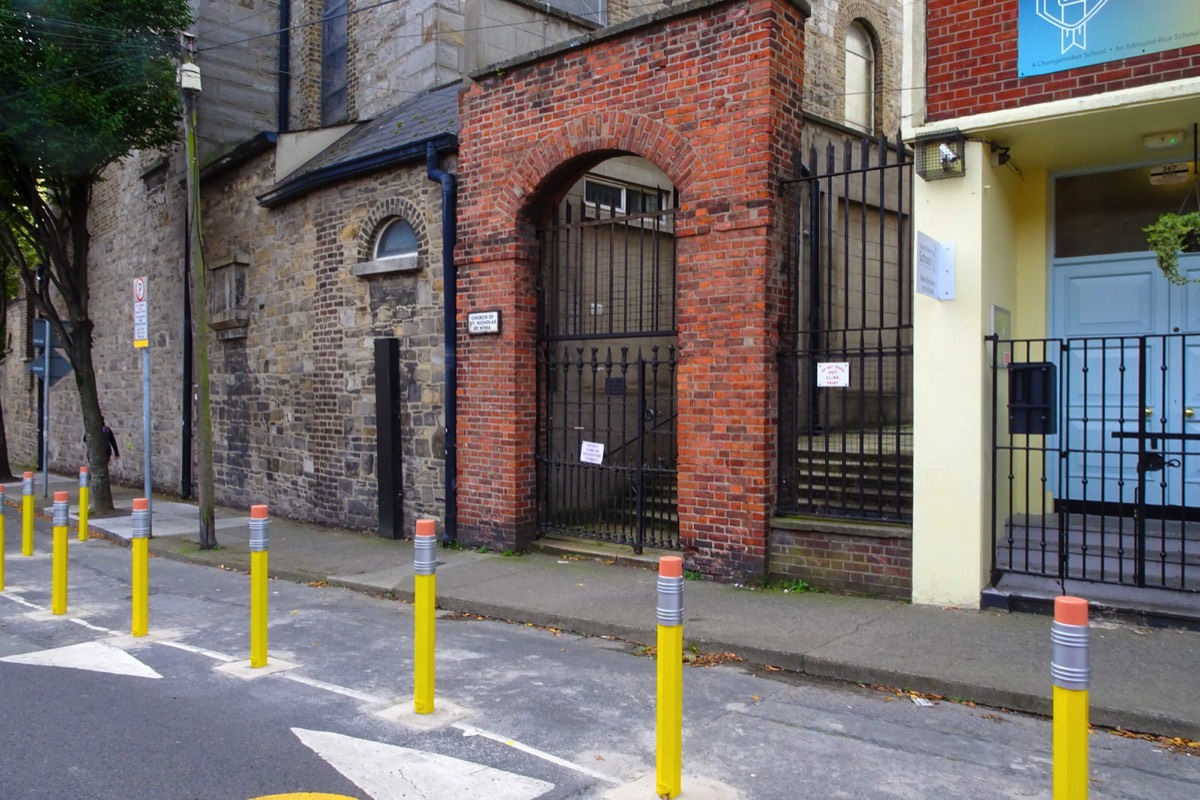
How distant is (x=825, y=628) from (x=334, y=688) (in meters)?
3.42

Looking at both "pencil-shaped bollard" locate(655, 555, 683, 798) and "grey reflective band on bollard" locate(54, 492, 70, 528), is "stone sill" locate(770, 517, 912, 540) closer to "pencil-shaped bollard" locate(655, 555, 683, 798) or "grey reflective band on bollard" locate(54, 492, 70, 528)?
"pencil-shaped bollard" locate(655, 555, 683, 798)

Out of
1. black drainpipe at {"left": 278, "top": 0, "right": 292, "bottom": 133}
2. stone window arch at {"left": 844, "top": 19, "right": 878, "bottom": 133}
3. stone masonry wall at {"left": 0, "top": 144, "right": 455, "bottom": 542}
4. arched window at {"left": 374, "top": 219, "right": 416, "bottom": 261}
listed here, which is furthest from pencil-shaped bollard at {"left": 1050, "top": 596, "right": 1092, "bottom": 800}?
black drainpipe at {"left": 278, "top": 0, "right": 292, "bottom": 133}

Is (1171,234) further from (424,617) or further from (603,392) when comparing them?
(603,392)

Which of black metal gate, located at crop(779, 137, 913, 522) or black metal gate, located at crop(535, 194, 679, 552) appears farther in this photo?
black metal gate, located at crop(535, 194, 679, 552)

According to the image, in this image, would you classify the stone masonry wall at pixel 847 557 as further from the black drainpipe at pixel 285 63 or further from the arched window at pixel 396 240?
the black drainpipe at pixel 285 63

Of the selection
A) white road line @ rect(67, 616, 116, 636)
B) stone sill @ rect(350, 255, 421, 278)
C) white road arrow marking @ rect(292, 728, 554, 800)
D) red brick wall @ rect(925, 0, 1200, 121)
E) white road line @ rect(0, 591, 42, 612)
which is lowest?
white road line @ rect(0, 591, 42, 612)

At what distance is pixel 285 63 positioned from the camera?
1917 centimetres

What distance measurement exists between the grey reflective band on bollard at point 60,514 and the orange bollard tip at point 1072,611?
7.71 metres

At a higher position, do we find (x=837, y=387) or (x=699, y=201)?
(x=699, y=201)

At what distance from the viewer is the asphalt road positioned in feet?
14.0

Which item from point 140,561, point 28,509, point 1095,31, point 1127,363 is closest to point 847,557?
point 1127,363

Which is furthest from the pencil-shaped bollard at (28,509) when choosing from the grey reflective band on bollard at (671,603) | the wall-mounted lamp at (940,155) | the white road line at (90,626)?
the wall-mounted lamp at (940,155)

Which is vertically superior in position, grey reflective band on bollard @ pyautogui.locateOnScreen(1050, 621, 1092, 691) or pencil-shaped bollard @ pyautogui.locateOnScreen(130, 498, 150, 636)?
grey reflective band on bollard @ pyautogui.locateOnScreen(1050, 621, 1092, 691)

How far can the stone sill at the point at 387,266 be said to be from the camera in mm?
11375
